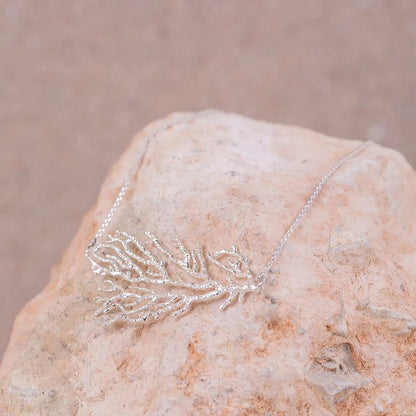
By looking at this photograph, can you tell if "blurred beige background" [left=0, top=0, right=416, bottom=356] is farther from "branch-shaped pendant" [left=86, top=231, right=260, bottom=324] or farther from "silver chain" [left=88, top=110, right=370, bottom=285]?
"branch-shaped pendant" [left=86, top=231, right=260, bottom=324]

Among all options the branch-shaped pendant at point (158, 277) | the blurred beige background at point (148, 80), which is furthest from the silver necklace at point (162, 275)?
the blurred beige background at point (148, 80)

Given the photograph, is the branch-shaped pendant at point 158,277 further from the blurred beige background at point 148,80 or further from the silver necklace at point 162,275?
the blurred beige background at point 148,80

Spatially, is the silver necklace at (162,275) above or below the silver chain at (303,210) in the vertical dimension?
below

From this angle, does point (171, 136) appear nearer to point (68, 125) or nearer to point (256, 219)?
point (256, 219)

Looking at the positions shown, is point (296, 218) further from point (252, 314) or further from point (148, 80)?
point (148, 80)

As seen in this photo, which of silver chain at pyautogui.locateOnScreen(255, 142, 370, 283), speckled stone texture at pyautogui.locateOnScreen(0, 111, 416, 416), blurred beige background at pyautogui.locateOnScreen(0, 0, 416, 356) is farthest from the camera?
blurred beige background at pyautogui.locateOnScreen(0, 0, 416, 356)

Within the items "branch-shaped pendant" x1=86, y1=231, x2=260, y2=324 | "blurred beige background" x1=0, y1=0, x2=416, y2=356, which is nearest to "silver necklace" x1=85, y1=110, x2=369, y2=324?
"branch-shaped pendant" x1=86, y1=231, x2=260, y2=324
